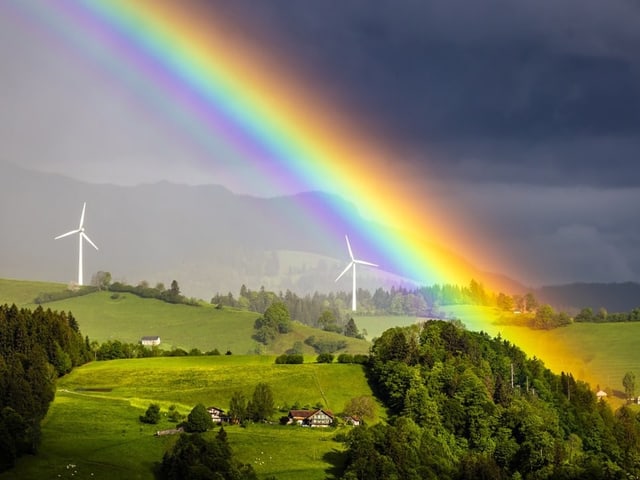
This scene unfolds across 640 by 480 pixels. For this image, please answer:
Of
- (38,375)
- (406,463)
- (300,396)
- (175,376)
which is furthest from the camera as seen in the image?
(175,376)

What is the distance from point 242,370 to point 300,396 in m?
21.8

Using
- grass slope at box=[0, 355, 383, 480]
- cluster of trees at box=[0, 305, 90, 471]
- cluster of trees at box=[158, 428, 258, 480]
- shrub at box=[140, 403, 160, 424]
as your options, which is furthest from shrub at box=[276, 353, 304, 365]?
cluster of trees at box=[158, 428, 258, 480]

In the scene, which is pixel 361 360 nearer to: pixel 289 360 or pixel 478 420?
pixel 289 360

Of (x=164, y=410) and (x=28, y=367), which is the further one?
(x=28, y=367)

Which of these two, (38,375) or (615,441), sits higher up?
(38,375)

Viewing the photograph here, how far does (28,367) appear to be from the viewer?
14525cm

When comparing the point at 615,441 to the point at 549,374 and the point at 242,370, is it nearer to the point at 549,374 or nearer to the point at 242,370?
the point at 549,374

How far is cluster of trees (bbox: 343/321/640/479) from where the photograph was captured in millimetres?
113125

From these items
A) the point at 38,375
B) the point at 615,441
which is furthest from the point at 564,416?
the point at 38,375

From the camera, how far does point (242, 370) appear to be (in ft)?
564

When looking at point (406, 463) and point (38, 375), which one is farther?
point (38, 375)

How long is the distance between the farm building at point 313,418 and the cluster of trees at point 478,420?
342 inches

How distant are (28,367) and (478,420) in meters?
66.9

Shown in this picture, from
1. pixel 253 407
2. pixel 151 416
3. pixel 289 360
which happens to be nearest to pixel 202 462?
pixel 151 416
